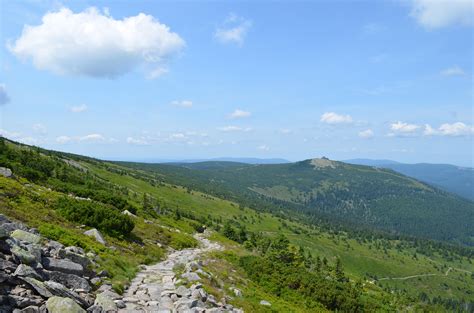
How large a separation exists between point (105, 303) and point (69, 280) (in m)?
2.76

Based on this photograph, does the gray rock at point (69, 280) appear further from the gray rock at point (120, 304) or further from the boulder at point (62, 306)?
the boulder at point (62, 306)

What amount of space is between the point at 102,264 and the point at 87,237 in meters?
6.59

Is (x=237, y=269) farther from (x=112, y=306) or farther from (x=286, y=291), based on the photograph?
(x=112, y=306)

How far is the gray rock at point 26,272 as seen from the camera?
15.4 meters

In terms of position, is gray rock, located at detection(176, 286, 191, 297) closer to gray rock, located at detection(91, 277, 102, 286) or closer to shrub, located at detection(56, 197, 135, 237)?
gray rock, located at detection(91, 277, 102, 286)

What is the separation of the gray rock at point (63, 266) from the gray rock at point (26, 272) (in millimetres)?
2270

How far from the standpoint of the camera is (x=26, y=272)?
15711 millimetres

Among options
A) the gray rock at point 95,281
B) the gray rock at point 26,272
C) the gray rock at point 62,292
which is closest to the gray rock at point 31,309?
the gray rock at point 62,292

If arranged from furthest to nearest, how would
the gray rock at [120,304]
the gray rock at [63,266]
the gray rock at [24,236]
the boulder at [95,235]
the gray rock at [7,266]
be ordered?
the boulder at [95,235] < the gray rock at [24,236] < the gray rock at [63,266] < the gray rock at [120,304] < the gray rock at [7,266]

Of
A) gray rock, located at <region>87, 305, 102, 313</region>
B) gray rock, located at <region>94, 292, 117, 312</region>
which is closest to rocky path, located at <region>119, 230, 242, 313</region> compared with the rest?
gray rock, located at <region>94, 292, 117, 312</region>

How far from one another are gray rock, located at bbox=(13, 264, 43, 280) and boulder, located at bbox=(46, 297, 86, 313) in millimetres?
1907

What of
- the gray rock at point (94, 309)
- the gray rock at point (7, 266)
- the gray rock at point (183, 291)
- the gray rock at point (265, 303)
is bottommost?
the gray rock at point (265, 303)

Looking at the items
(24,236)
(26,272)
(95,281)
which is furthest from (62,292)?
(24,236)

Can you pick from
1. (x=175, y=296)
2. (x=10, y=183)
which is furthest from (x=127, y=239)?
(x=175, y=296)
